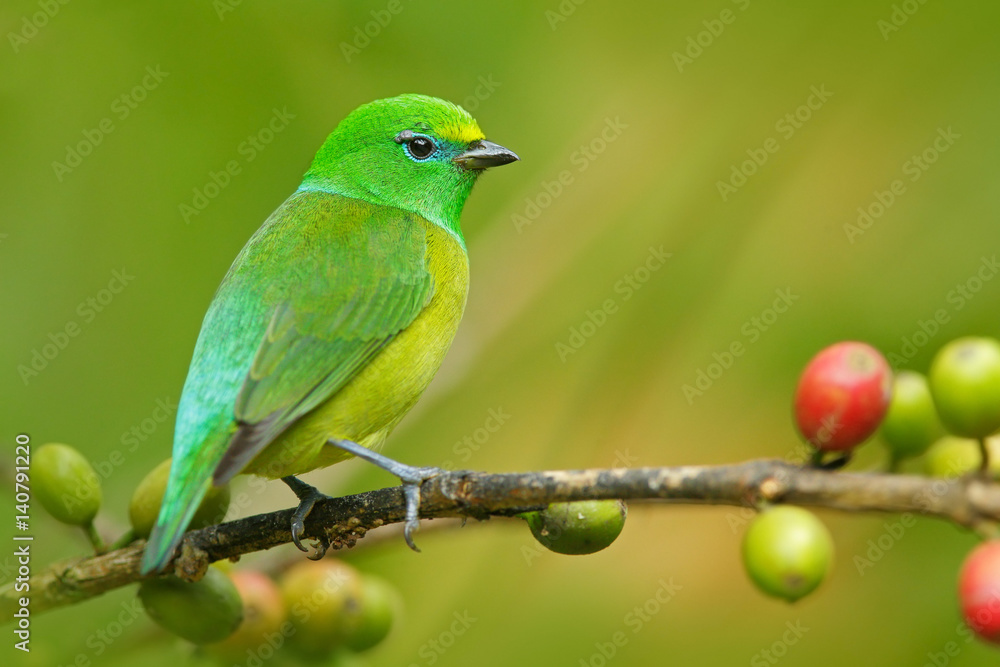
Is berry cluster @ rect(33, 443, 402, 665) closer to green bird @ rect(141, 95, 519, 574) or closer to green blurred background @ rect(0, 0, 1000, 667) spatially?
green bird @ rect(141, 95, 519, 574)

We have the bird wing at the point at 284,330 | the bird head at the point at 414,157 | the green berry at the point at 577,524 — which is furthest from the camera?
the bird head at the point at 414,157

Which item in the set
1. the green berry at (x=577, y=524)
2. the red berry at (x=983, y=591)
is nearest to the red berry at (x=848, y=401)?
the red berry at (x=983, y=591)

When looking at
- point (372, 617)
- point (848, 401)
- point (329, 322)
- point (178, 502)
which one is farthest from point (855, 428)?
point (329, 322)

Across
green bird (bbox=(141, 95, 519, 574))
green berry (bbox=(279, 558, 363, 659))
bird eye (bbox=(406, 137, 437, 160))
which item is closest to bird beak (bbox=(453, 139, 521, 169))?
bird eye (bbox=(406, 137, 437, 160))

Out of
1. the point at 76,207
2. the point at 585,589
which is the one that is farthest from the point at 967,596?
the point at 76,207

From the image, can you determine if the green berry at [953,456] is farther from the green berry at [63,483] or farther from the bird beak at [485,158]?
the bird beak at [485,158]

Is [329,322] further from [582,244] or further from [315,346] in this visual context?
[582,244]
